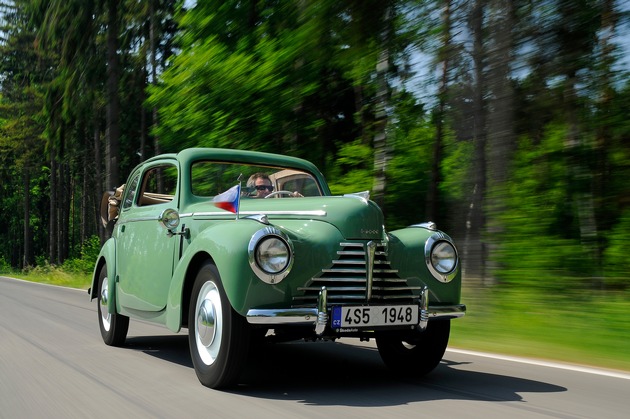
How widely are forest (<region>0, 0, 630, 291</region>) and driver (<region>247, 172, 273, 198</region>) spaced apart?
349 cm

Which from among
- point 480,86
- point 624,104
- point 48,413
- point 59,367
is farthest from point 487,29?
point 48,413

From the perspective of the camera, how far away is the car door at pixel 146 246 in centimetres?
575

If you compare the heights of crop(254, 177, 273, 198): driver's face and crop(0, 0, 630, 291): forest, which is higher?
crop(0, 0, 630, 291): forest

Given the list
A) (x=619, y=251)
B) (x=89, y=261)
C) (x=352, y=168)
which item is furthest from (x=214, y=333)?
(x=89, y=261)

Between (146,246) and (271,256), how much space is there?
2.20 meters

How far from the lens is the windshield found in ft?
19.7

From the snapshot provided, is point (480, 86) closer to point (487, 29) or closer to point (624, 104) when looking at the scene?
point (487, 29)

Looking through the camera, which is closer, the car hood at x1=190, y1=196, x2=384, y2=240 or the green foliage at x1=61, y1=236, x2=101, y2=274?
the car hood at x1=190, y1=196, x2=384, y2=240

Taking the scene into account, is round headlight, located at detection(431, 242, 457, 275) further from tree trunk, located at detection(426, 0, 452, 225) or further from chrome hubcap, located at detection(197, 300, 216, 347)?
tree trunk, located at detection(426, 0, 452, 225)

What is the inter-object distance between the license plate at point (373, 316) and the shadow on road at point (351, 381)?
443mm

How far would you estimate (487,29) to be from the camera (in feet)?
30.9

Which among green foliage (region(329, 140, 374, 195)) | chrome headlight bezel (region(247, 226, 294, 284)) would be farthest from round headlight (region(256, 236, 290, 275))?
green foliage (region(329, 140, 374, 195))

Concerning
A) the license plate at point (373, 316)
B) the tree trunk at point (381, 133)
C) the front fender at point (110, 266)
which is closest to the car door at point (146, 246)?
the front fender at point (110, 266)

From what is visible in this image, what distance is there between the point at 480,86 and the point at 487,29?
129 centimetres
